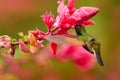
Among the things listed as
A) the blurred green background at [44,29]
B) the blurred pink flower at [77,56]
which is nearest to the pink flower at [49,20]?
the blurred green background at [44,29]

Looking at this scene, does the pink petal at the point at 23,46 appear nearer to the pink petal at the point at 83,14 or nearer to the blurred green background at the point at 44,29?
the pink petal at the point at 83,14

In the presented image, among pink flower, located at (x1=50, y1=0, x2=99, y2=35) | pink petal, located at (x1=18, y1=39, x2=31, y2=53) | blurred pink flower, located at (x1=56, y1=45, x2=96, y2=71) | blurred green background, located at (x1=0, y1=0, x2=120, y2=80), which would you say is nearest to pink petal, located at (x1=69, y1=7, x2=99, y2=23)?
pink flower, located at (x1=50, y1=0, x2=99, y2=35)

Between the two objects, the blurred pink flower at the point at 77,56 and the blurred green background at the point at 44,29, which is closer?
the blurred green background at the point at 44,29

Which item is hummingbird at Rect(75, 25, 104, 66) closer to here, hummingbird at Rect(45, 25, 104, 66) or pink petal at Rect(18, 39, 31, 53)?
hummingbird at Rect(45, 25, 104, 66)

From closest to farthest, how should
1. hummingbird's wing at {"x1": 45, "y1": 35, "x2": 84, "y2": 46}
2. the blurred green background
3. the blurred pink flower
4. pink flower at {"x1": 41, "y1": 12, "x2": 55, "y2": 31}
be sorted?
hummingbird's wing at {"x1": 45, "y1": 35, "x2": 84, "y2": 46}, pink flower at {"x1": 41, "y1": 12, "x2": 55, "y2": 31}, the blurred green background, the blurred pink flower

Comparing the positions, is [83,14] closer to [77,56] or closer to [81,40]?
[81,40]

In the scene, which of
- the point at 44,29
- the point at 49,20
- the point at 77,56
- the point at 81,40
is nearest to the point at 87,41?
the point at 81,40

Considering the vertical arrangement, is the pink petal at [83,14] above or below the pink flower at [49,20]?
below
